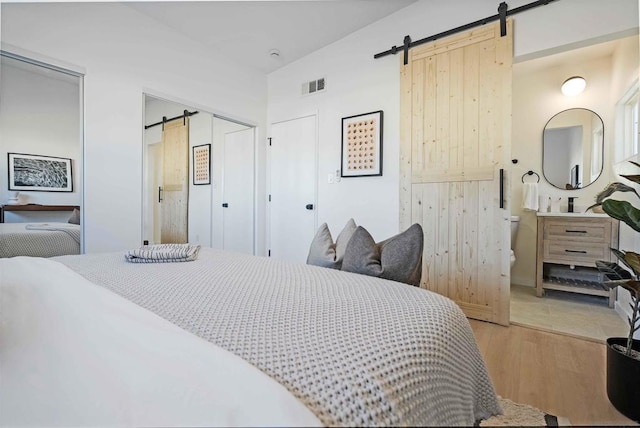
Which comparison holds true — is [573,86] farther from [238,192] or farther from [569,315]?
[238,192]

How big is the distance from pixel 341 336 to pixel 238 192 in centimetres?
367

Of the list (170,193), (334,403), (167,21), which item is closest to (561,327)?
(334,403)

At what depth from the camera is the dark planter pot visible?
1355 millimetres

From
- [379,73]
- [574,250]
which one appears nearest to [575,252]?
[574,250]

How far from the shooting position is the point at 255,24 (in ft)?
10.1

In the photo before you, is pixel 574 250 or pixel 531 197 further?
pixel 531 197

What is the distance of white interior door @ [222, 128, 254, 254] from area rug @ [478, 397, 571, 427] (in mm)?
3264

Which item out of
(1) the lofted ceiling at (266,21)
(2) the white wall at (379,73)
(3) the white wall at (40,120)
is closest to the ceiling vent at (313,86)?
(2) the white wall at (379,73)

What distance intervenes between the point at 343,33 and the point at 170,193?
2575mm

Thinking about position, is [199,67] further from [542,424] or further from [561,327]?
[561,327]

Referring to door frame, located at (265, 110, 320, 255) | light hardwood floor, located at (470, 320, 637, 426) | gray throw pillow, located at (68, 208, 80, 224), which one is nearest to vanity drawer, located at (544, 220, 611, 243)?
light hardwood floor, located at (470, 320, 637, 426)

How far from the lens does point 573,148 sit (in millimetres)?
3416

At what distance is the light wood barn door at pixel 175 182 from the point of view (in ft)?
10.8

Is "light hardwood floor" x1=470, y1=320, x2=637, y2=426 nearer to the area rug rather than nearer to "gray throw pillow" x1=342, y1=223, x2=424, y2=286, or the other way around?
the area rug
